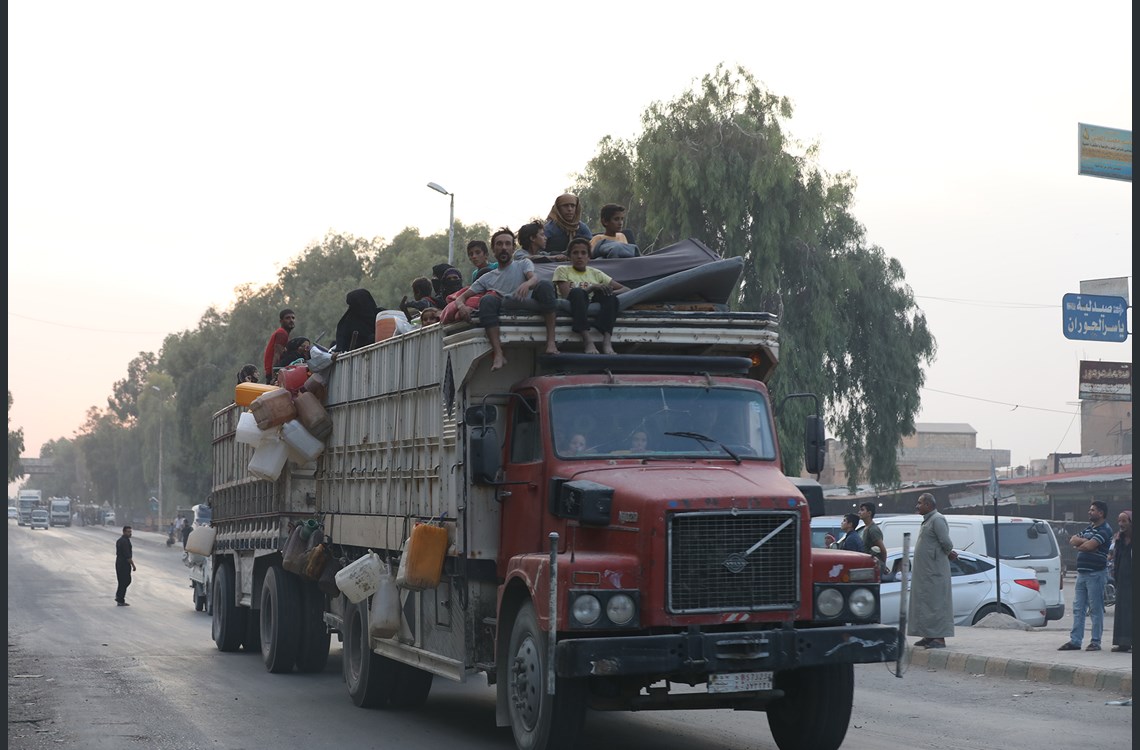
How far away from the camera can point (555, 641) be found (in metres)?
8.83

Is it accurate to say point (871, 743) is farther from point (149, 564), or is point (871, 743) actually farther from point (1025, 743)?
point (149, 564)

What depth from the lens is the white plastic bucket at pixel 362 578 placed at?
1262 centimetres

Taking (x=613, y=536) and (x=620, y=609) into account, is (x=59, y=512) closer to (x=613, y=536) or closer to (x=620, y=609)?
(x=613, y=536)

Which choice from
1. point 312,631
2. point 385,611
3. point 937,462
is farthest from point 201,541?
point 937,462

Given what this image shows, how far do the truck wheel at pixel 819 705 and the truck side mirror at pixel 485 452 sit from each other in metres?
2.35

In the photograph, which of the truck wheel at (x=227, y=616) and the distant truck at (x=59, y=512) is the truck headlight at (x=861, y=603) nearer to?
the truck wheel at (x=227, y=616)

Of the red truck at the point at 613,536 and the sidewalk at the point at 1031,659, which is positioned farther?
the sidewalk at the point at 1031,659

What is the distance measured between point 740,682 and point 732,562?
712 millimetres

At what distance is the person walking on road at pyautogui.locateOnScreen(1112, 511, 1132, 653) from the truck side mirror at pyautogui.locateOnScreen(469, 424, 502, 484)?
8977mm

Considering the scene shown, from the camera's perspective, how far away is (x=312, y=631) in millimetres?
16016

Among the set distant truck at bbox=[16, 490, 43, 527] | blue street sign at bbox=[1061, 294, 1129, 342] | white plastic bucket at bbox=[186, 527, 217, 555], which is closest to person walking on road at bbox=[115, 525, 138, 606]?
white plastic bucket at bbox=[186, 527, 217, 555]

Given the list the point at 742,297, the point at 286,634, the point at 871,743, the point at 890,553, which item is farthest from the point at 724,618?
the point at 742,297

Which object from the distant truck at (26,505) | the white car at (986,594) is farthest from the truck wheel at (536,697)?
the distant truck at (26,505)

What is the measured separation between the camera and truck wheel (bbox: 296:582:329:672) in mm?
15977
